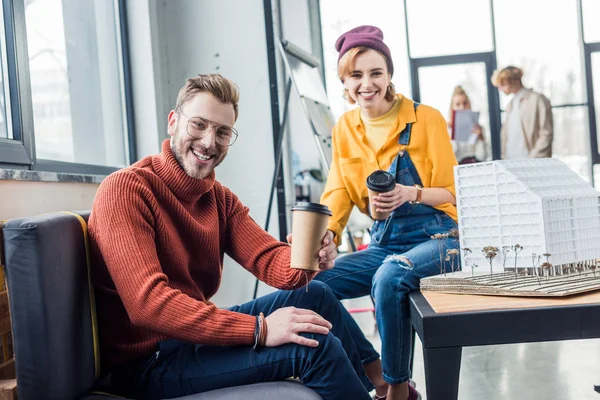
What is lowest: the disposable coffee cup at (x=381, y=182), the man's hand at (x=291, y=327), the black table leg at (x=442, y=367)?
the black table leg at (x=442, y=367)

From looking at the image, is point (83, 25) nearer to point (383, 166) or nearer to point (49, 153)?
point (49, 153)

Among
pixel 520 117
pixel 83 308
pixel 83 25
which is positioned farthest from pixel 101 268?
pixel 520 117

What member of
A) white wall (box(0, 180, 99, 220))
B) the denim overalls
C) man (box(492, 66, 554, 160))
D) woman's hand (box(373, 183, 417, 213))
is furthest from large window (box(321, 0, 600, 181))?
woman's hand (box(373, 183, 417, 213))

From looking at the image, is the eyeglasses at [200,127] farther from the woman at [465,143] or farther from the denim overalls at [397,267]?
the woman at [465,143]

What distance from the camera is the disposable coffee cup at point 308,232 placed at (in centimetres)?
144

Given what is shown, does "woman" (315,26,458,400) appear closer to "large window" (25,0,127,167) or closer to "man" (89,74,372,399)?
"man" (89,74,372,399)

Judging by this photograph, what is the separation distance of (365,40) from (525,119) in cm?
363

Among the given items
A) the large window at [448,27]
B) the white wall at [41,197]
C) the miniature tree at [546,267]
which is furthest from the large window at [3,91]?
the large window at [448,27]

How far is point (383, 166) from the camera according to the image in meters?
2.22

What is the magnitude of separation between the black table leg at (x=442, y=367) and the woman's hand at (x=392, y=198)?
683 millimetres

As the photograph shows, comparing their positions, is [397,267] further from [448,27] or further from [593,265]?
[448,27]

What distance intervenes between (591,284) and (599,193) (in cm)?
38

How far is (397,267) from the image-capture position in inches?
72.9

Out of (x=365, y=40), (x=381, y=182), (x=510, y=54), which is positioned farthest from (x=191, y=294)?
(x=510, y=54)
